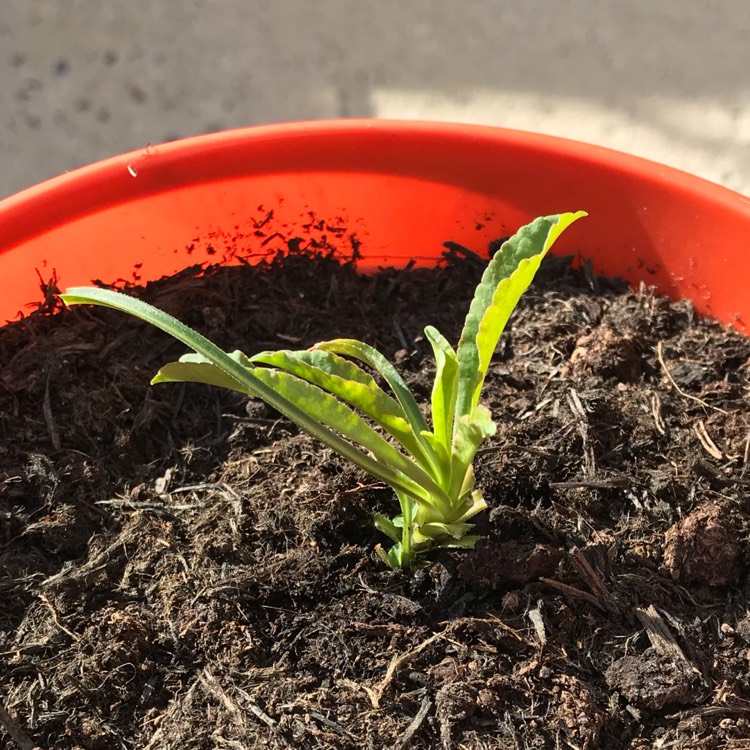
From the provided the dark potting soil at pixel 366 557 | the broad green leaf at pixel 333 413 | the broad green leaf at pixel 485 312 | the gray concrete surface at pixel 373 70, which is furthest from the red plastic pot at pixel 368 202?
the gray concrete surface at pixel 373 70

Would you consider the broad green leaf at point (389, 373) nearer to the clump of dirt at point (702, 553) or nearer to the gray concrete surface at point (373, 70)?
the clump of dirt at point (702, 553)

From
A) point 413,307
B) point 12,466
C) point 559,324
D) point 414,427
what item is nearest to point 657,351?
point 559,324

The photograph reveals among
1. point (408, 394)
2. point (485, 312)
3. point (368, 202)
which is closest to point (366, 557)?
point (408, 394)

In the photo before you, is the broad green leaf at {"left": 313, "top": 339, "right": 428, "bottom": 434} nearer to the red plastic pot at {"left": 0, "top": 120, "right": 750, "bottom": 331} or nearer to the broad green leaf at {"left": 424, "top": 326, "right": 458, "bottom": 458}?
the broad green leaf at {"left": 424, "top": 326, "right": 458, "bottom": 458}

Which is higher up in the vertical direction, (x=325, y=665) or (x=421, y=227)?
(x=421, y=227)

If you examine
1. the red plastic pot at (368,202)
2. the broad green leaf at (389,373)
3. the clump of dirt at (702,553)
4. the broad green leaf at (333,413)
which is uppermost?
the red plastic pot at (368,202)

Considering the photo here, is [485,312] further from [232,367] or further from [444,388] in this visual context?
[232,367]

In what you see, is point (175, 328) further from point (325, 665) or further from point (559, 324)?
point (559, 324)
